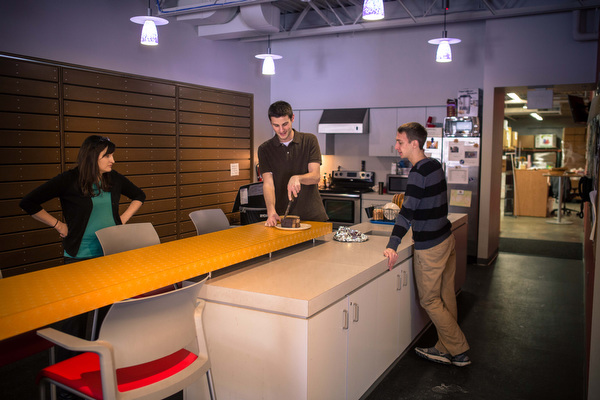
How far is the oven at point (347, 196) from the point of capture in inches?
271

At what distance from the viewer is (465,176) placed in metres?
6.48

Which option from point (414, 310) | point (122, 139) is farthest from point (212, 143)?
point (414, 310)

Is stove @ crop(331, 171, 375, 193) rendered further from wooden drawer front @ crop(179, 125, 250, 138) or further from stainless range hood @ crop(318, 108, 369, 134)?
wooden drawer front @ crop(179, 125, 250, 138)

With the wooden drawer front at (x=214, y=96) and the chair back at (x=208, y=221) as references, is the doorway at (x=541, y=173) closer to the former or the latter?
the wooden drawer front at (x=214, y=96)

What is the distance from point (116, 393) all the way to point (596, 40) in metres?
6.07

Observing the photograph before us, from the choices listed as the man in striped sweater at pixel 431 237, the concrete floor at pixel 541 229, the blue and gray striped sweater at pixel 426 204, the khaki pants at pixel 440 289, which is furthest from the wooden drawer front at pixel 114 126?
the concrete floor at pixel 541 229

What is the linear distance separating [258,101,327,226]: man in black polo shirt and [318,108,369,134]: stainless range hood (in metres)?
3.34

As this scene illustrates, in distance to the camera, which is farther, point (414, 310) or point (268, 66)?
point (268, 66)

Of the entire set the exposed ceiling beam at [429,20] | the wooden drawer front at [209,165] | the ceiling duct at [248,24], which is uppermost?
the exposed ceiling beam at [429,20]

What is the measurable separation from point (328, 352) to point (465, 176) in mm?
4709

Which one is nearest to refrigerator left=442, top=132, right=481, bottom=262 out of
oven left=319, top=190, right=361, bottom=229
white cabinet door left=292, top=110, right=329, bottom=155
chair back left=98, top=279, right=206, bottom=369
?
oven left=319, top=190, right=361, bottom=229

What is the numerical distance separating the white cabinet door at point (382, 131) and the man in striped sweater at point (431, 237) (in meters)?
3.60

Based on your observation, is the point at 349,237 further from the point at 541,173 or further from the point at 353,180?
the point at 541,173

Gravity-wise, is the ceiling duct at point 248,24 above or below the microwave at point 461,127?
above
